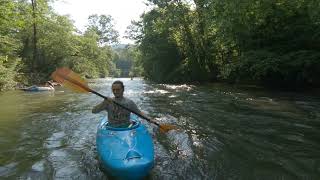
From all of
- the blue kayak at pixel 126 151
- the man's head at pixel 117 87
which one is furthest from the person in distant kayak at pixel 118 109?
the blue kayak at pixel 126 151

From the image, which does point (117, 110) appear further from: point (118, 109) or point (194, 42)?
point (194, 42)

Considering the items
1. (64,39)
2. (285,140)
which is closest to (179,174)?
(285,140)

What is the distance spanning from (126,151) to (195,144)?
9.14ft

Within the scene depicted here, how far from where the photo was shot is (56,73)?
294 inches

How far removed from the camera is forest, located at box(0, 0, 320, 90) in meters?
17.0

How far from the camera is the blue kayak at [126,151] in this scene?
5.26m

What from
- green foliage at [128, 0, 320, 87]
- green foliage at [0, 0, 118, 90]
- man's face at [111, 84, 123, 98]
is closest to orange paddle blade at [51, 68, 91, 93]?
man's face at [111, 84, 123, 98]

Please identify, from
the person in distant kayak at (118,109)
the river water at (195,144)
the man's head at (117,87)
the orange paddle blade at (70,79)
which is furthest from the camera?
the orange paddle blade at (70,79)

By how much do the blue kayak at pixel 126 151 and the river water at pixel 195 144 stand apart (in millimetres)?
438

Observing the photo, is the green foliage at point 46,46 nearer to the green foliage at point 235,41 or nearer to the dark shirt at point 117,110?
the green foliage at point 235,41

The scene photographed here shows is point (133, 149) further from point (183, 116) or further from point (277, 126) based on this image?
point (183, 116)

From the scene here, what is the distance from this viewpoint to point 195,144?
802 cm

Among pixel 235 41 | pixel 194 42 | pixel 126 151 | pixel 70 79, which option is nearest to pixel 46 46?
pixel 194 42

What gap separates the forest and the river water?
375cm
